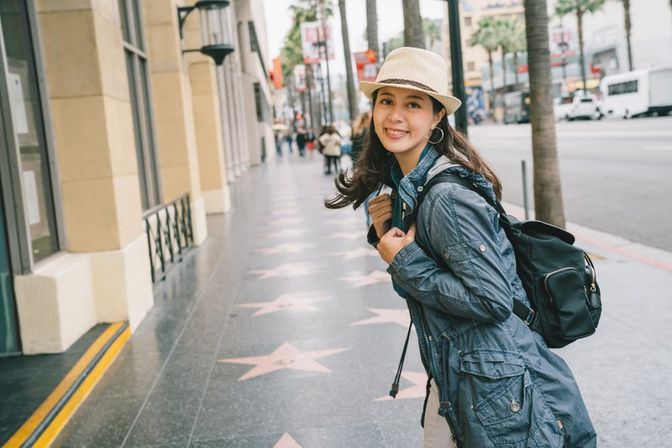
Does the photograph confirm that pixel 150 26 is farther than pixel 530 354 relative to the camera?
Yes

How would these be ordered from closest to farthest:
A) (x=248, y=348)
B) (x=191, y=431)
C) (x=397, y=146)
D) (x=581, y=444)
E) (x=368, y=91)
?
1. (x=581, y=444)
2. (x=397, y=146)
3. (x=368, y=91)
4. (x=191, y=431)
5. (x=248, y=348)

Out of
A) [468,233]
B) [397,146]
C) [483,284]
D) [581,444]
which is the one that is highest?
[397,146]

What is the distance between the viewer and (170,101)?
1191 centimetres

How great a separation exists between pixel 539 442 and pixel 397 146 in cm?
103

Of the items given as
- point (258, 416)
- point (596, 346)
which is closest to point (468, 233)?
point (258, 416)

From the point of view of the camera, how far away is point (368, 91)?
8.47 ft

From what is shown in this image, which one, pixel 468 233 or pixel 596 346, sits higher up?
pixel 468 233

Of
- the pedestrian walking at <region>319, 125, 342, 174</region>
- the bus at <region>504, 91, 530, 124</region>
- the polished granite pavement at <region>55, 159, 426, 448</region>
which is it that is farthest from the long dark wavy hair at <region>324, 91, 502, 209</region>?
the bus at <region>504, 91, 530, 124</region>

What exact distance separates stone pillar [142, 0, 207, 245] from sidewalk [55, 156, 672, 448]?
287cm

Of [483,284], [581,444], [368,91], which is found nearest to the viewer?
[483,284]

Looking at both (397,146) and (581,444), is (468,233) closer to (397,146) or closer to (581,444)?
(397,146)

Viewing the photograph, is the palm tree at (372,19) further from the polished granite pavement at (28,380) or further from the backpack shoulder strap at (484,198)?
the backpack shoulder strap at (484,198)

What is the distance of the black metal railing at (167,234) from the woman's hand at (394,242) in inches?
258

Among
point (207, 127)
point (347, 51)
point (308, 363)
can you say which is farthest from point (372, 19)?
point (308, 363)
